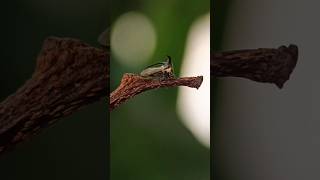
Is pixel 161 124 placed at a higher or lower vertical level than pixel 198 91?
lower

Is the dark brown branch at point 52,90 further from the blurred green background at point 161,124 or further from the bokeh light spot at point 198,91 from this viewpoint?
the bokeh light spot at point 198,91

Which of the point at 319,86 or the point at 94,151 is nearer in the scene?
the point at 94,151

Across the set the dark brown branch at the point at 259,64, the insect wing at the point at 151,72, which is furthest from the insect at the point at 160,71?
the dark brown branch at the point at 259,64

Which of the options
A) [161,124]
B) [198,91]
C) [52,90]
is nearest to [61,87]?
[52,90]

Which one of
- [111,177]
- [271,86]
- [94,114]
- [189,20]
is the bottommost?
[111,177]

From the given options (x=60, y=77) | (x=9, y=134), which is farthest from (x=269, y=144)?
(x=9, y=134)

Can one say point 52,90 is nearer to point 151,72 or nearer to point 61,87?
point 61,87

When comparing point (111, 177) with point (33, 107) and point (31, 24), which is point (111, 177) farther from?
point (31, 24)
